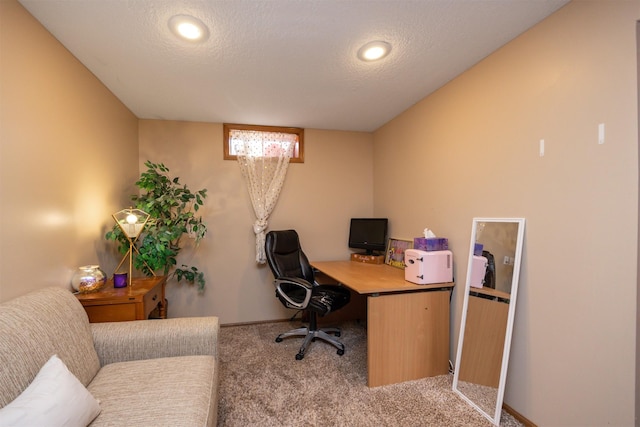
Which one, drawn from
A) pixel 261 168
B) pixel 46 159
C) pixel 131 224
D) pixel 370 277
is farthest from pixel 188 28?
pixel 370 277

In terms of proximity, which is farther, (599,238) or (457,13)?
(457,13)

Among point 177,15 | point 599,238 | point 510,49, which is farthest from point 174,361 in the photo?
point 510,49

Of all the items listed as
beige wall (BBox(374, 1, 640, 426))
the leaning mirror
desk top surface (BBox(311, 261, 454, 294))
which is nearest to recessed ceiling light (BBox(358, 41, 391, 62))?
beige wall (BBox(374, 1, 640, 426))

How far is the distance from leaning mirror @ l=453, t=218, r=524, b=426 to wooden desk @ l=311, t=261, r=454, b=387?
19 centimetres

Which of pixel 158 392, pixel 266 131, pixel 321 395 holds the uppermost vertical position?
pixel 266 131

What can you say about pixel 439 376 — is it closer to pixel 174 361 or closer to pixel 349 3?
pixel 174 361

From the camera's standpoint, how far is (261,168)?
11.2 ft

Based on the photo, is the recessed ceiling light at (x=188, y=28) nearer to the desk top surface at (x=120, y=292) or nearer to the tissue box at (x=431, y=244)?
the desk top surface at (x=120, y=292)

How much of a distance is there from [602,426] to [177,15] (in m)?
2.94

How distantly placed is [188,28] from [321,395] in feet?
8.18

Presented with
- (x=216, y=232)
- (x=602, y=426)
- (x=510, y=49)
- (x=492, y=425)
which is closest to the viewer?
(x=602, y=426)

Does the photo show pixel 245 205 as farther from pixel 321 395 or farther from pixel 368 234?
pixel 321 395

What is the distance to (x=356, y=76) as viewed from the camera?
223cm

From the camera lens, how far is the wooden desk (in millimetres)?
2109
